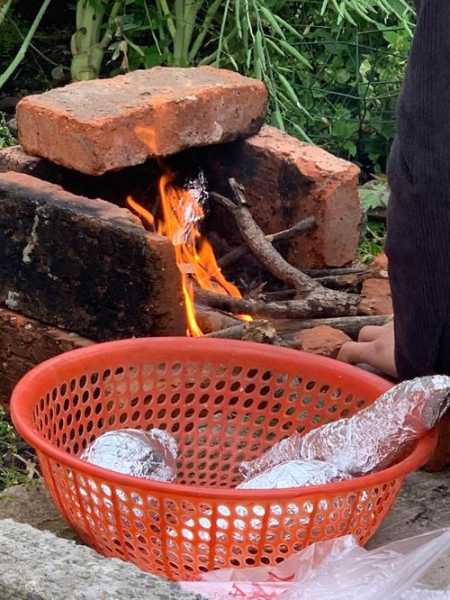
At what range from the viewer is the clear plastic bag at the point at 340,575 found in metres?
1.90

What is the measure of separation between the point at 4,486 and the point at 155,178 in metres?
1.21

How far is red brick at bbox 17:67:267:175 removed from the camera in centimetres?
338

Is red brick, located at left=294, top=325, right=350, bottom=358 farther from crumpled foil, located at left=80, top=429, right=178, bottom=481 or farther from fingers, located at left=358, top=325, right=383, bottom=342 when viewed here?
crumpled foil, located at left=80, top=429, right=178, bottom=481

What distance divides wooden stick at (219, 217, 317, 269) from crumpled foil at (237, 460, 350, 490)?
5.04 ft

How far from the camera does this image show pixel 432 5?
76.1 inches

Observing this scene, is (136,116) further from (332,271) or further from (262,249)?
(332,271)

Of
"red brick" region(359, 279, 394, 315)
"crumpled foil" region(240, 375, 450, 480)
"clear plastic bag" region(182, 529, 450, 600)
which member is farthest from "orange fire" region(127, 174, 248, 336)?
"clear plastic bag" region(182, 529, 450, 600)

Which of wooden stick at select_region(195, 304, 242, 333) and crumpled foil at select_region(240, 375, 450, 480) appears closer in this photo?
crumpled foil at select_region(240, 375, 450, 480)

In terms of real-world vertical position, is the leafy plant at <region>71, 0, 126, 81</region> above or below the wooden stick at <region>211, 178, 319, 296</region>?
above

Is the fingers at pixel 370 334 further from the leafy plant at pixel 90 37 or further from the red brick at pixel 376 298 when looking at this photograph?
the leafy plant at pixel 90 37

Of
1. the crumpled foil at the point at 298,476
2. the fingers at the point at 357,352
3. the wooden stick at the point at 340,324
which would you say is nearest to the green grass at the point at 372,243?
the wooden stick at the point at 340,324

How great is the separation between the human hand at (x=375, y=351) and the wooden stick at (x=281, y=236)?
85 cm

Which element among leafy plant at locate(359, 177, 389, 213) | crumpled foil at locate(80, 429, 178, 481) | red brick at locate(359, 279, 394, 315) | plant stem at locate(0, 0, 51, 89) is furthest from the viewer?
plant stem at locate(0, 0, 51, 89)

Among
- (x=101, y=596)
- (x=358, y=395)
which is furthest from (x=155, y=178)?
(x=101, y=596)
